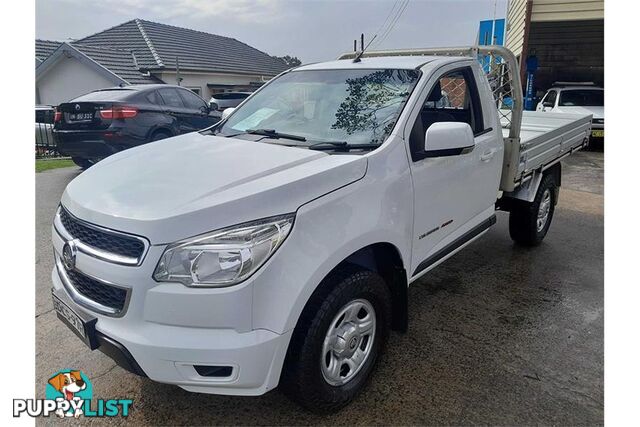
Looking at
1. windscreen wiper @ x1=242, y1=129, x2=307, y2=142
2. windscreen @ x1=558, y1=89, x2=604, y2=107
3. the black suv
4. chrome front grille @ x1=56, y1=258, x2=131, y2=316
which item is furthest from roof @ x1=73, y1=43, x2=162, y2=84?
chrome front grille @ x1=56, y1=258, x2=131, y2=316

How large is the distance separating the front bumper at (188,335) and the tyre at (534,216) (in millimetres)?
3743

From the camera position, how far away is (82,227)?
2217 millimetres

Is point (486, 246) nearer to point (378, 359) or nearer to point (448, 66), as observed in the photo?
point (448, 66)

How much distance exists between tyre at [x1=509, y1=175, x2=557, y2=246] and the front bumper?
3.74 m

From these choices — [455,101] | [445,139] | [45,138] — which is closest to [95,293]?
[445,139]

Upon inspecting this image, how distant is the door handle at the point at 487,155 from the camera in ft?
11.8

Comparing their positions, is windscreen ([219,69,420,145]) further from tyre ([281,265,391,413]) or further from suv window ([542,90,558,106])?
suv window ([542,90,558,106])

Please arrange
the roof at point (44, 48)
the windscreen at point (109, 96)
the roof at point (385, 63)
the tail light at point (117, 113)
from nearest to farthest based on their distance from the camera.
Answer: the roof at point (385, 63) < the tail light at point (117, 113) < the windscreen at point (109, 96) < the roof at point (44, 48)

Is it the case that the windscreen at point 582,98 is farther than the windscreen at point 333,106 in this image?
Yes

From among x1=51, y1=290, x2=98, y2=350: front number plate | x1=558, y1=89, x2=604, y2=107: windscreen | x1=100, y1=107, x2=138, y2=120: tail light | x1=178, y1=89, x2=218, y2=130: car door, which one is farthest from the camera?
x1=558, y1=89, x2=604, y2=107: windscreen

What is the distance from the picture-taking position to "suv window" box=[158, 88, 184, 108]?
27.4 ft

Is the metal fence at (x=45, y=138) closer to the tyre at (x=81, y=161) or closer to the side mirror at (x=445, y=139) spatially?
the tyre at (x=81, y=161)

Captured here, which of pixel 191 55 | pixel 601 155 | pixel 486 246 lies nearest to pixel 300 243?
pixel 486 246

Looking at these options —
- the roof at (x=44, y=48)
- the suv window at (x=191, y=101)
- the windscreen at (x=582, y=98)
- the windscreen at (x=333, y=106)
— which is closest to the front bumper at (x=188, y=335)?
the windscreen at (x=333, y=106)
